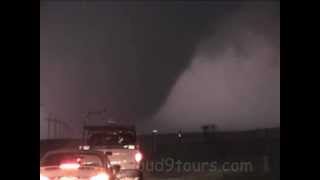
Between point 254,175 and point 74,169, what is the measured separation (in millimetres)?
4941

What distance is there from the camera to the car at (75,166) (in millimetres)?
10859

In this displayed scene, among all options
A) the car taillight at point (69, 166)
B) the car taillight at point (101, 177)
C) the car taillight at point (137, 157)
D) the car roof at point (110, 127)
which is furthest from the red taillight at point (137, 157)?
the car taillight at point (69, 166)

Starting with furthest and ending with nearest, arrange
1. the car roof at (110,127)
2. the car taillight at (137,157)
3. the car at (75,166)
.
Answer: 1. the car roof at (110,127)
2. the car taillight at (137,157)
3. the car at (75,166)

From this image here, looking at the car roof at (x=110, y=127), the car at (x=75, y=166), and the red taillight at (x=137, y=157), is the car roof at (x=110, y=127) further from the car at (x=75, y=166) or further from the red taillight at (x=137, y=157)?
the car at (x=75, y=166)

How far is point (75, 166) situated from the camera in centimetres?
1103

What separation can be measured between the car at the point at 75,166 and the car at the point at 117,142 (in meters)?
3.35

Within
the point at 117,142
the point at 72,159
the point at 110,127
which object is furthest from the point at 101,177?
the point at 117,142

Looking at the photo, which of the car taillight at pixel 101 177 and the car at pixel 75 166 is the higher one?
the car at pixel 75 166

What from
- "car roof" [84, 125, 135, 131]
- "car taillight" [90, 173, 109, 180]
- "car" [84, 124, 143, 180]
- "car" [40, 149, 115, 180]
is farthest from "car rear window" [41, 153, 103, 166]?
"car roof" [84, 125, 135, 131]
